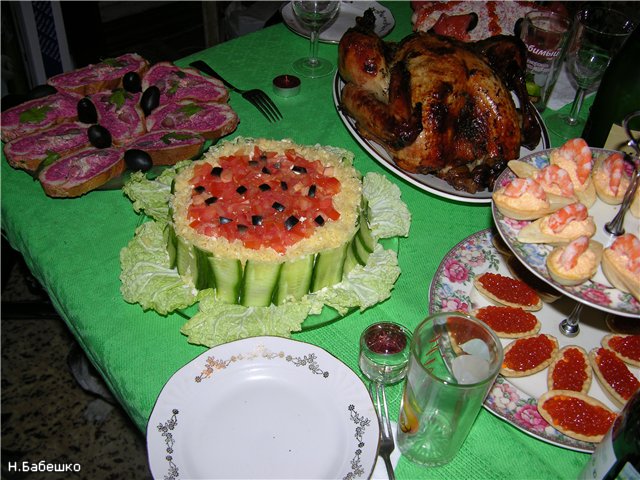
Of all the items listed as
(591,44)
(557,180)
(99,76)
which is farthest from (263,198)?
(591,44)

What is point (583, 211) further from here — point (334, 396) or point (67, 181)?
point (67, 181)

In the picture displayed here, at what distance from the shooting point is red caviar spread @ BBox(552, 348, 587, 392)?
157cm

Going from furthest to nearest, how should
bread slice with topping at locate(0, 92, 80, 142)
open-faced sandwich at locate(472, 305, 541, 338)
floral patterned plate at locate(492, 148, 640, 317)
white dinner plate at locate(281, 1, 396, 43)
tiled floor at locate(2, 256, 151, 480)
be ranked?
white dinner plate at locate(281, 1, 396, 43) → tiled floor at locate(2, 256, 151, 480) → bread slice with topping at locate(0, 92, 80, 142) → open-faced sandwich at locate(472, 305, 541, 338) → floral patterned plate at locate(492, 148, 640, 317)

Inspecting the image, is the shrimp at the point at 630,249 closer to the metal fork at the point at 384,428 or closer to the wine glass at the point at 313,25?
the metal fork at the point at 384,428

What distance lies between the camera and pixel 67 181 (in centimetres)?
207

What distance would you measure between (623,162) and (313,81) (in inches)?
65.0

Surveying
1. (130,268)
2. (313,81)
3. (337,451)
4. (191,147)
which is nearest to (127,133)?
(191,147)

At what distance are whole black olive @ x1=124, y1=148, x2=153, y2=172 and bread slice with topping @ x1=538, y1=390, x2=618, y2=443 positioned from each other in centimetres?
154

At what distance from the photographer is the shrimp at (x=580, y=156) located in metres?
1.47

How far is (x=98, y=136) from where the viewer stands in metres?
2.16

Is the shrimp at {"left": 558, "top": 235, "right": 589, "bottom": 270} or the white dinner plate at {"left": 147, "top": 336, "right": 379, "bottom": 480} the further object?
the white dinner plate at {"left": 147, "top": 336, "right": 379, "bottom": 480}

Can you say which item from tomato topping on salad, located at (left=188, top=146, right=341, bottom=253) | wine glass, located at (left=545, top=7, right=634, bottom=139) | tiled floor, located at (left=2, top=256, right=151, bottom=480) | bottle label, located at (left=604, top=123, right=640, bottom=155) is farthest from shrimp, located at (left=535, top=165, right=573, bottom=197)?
tiled floor, located at (left=2, top=256, right=151, bottom=480)

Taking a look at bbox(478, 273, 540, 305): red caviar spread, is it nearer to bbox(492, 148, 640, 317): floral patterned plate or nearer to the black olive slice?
bbox(492, 148, 640, 317): floral patterned plate

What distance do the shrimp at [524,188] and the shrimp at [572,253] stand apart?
0.18 meters
